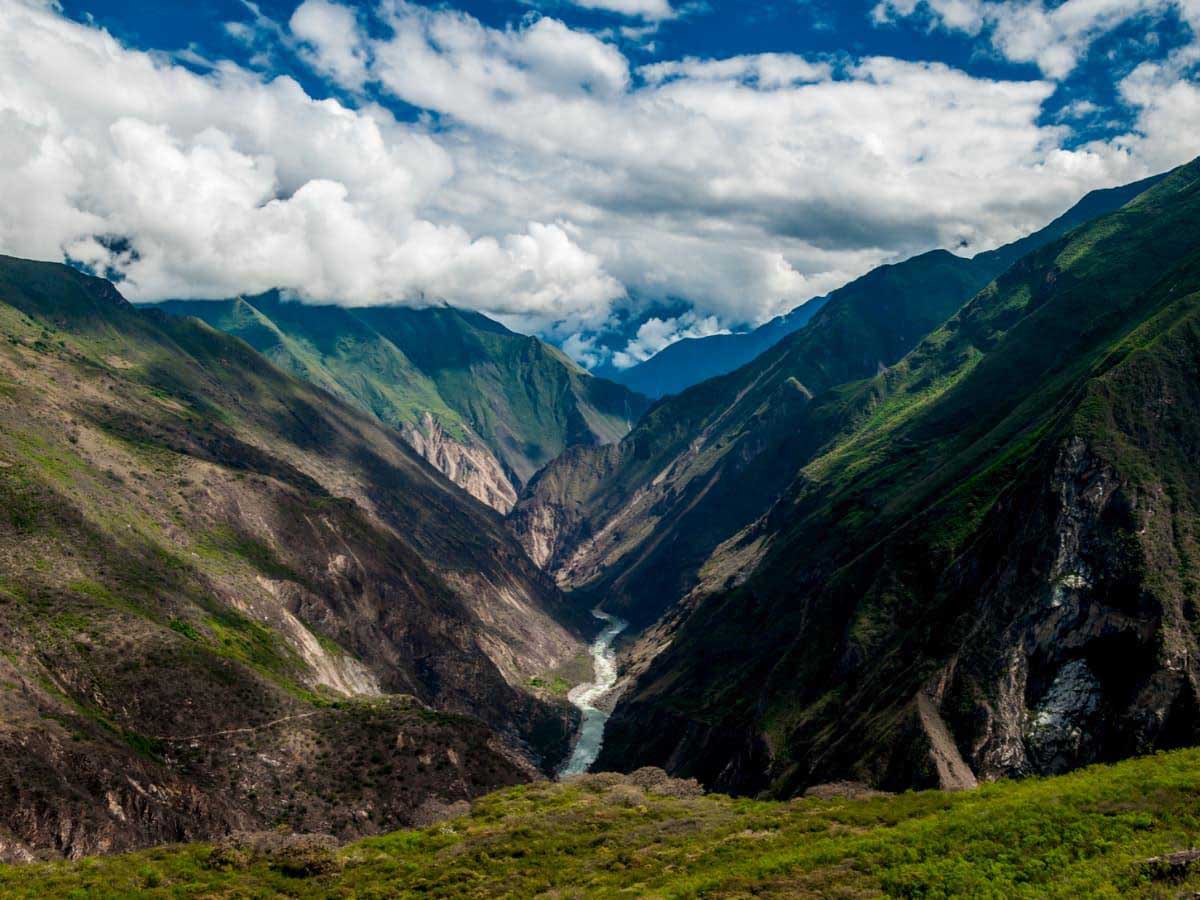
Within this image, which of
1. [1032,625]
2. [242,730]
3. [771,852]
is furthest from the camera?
[242,730]

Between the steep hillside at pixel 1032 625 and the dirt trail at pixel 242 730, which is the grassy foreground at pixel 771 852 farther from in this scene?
the dirt trail at pixel 242 730

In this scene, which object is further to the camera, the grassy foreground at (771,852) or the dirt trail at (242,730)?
the dirt trail at (242,730)

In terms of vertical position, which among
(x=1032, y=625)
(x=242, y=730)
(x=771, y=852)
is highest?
(x=1032, y=625)

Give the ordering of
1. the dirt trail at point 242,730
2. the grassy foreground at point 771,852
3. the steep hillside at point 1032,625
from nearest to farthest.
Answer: the grassy foreground at point 771,852 → the steep hillside at point 1032,625 → the dirt trail at point 242,730

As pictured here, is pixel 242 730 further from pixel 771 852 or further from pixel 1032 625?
pixel 1032 625

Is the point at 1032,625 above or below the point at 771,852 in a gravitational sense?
above

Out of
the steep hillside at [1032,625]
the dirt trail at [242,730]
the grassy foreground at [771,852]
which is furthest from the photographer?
the dirt trail at [242,730]

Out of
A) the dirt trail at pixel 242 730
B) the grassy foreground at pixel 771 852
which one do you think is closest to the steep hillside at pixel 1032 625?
the grassy foreground at pixel 771 852

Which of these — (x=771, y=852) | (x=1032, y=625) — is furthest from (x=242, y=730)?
(x=1032, y=625)

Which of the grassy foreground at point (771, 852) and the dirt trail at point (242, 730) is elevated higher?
the grassy foreground at point (771, 852)

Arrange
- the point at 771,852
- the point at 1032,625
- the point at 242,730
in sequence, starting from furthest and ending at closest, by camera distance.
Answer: the point at 242,730, the point at 1032,625, the point at 771,852
